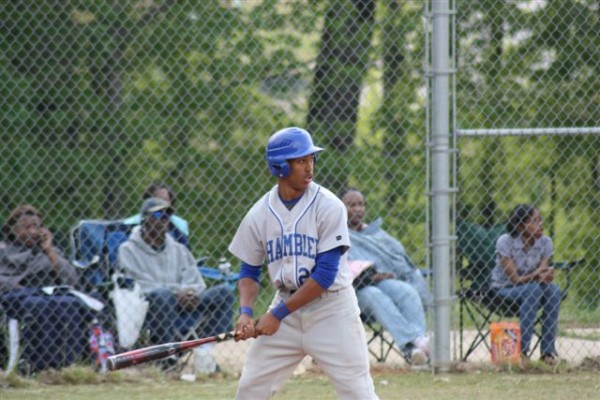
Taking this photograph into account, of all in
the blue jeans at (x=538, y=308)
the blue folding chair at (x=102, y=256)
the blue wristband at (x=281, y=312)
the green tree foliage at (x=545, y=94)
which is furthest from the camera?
the green tree foliage at (x=545, y=94)

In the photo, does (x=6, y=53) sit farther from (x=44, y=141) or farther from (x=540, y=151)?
(x=540, y=151)

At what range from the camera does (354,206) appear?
824cm

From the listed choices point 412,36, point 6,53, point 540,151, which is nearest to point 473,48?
point 412,36

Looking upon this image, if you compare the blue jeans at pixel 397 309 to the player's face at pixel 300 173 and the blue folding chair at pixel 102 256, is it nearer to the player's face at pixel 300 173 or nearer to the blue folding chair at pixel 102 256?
the blue folding chair at pixel 102 256

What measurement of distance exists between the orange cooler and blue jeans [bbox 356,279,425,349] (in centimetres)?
49

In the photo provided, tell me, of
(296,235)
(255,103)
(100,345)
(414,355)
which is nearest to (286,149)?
(296,235)

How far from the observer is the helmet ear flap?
16.5ft

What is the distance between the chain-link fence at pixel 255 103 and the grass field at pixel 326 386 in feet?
2.81

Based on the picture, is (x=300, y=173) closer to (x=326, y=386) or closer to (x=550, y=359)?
(x=326, y=386)

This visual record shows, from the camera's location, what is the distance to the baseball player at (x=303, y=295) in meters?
4.98

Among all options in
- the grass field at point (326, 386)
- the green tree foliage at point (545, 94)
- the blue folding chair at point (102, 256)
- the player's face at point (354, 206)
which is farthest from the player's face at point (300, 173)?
the green tree foliage at point (545, 94)

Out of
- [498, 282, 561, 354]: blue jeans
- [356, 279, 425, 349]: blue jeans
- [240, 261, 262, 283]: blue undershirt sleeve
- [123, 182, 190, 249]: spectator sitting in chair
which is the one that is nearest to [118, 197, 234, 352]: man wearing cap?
[123, 182, 190, 249]: spectator sitting in chair

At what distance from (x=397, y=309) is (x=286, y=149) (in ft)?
10.4

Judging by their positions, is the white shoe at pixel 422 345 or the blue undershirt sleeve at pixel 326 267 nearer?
the blue undershirt sleeve at pixel 326 267
